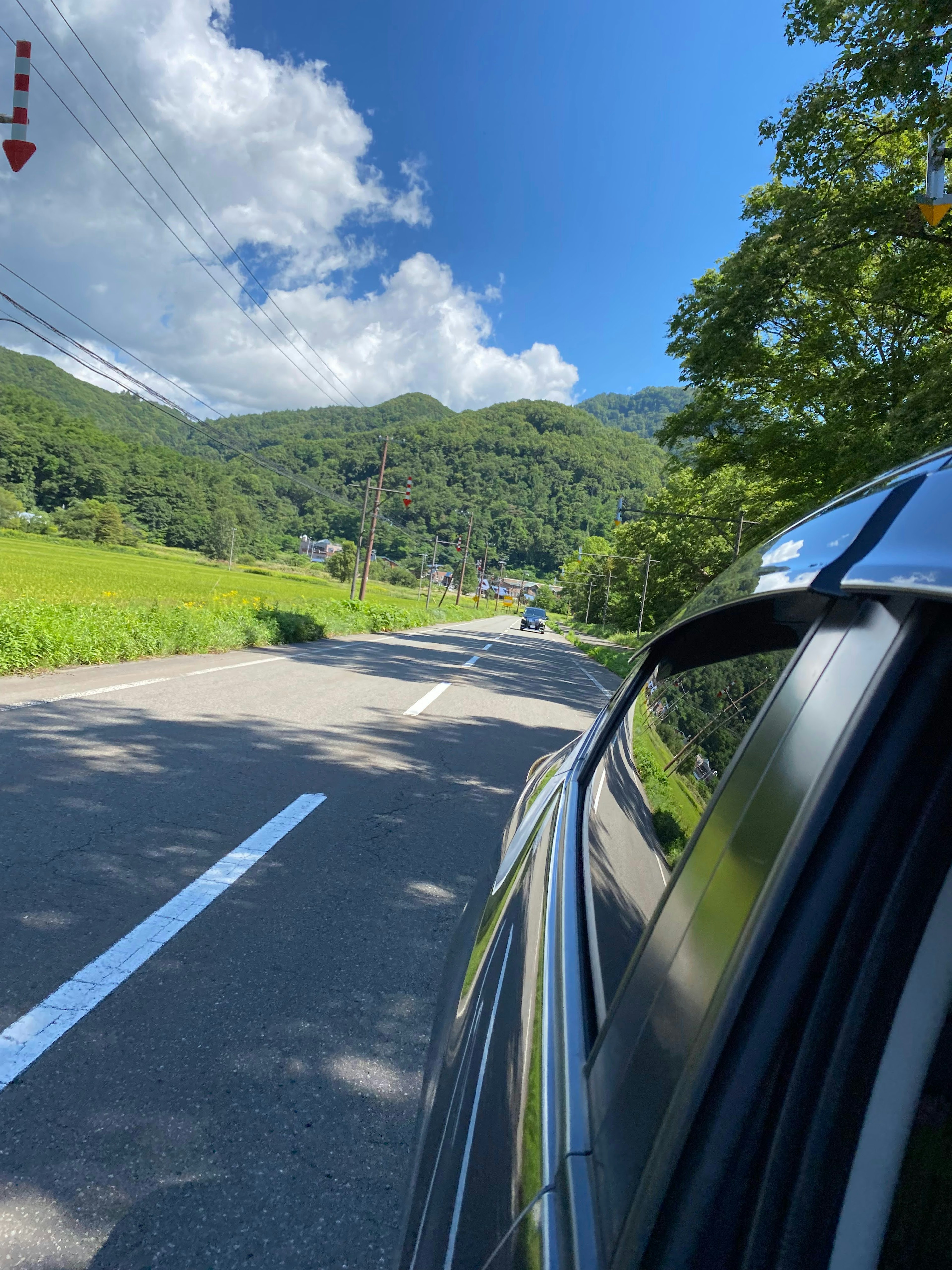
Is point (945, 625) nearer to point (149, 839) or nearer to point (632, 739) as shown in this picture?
point (632, 739)

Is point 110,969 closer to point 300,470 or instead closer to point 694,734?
point 694,734

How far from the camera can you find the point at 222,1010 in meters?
2.59

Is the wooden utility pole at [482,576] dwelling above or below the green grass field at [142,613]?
above

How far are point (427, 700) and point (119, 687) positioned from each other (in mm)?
4107

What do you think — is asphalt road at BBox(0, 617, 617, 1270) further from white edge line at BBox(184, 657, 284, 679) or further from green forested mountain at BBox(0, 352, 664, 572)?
green forested mountain at BBox(0, 352, 664, 572)

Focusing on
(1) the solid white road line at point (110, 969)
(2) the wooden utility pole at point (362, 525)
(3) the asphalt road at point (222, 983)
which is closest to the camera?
(3) the asphalt road at point (222, 983)

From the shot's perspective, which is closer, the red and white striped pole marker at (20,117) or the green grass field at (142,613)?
the red and white striped pole marker at (20,117)

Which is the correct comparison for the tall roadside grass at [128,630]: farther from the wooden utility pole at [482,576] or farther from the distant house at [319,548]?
the wooden utility pole at [482,576]

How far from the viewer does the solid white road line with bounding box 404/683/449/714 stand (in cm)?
986

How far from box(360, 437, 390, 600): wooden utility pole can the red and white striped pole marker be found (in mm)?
28600

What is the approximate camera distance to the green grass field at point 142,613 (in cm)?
1025

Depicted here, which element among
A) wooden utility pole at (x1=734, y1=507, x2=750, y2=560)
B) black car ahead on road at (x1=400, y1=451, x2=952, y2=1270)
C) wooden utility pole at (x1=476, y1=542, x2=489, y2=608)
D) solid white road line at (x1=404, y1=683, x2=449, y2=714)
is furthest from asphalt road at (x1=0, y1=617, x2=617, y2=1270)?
wooden utility pole at (x1=476, y1=542, x2=489, y2=608)

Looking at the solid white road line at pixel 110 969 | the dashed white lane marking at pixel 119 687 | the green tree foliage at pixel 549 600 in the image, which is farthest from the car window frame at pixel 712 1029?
the green tree foliage at pixel 549 600

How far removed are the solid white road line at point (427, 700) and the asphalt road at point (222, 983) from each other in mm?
2608
